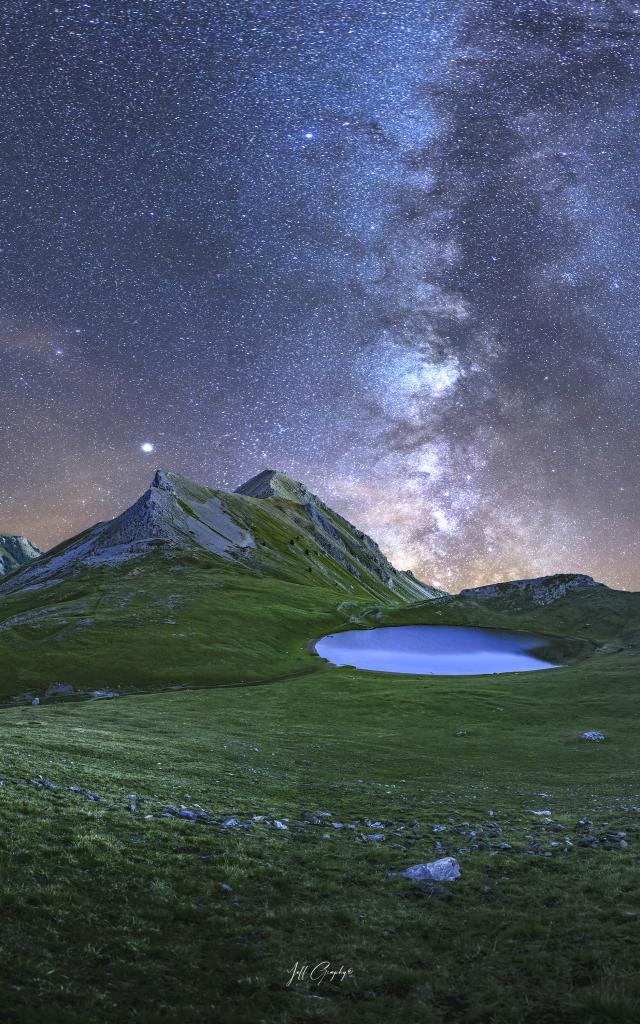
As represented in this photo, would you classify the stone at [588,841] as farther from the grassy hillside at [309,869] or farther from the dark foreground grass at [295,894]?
the dark foreground grass at [295,894]

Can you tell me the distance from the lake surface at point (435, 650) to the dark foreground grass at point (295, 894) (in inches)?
3019

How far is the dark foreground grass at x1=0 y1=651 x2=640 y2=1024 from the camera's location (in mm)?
9641

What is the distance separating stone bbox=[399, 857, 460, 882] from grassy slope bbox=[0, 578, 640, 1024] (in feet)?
1.53

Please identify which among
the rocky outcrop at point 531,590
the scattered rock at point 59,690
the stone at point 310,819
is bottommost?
the scattered rock at point 59,690

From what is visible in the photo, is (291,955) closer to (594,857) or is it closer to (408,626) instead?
(594,857)

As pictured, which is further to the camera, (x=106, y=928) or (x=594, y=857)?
(x=594, y=857)

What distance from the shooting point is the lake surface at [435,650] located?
112 m

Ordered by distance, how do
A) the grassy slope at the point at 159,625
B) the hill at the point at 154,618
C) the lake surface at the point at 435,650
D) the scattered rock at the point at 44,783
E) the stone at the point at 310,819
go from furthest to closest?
1. the lake surface at the point at 435,650
2. the hill at the point at 154,618
3. the grassy slope at the point at 159,625
4. the stone at the point at 310,819
5. the scattered rock at the point at 44,783

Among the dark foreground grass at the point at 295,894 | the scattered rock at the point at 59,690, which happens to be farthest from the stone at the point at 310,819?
the scattered rock at the point at 59,690

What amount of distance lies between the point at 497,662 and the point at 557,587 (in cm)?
5751

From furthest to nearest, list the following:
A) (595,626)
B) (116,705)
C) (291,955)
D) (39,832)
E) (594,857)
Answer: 1. (595,626)
2. (116,705)
3. (594,857)
4. (39,832)
5. (291,955)

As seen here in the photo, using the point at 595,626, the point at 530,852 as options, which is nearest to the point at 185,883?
the point at 530,852

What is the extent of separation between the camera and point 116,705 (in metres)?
62.7

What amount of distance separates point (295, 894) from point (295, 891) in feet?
0.41
